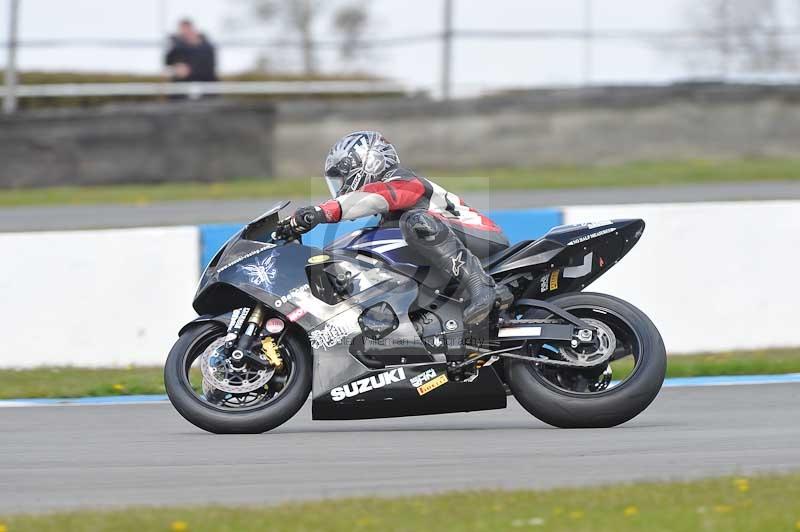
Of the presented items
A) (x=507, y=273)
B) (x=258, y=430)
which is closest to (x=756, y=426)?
(x=507, y=273)

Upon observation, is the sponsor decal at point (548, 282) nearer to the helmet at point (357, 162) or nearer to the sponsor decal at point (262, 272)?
the helmet at point (357, 162)

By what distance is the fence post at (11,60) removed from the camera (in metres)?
16.8

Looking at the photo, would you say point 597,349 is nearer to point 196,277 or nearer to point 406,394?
point 406,394

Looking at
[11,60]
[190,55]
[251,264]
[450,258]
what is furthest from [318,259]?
[11,60]

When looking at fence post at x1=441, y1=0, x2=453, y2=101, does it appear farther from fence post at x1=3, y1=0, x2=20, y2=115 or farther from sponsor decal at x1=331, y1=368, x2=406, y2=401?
sponsor decal at x1=331, y1=368, x2=406, y2=401

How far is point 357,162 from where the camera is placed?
271 inches

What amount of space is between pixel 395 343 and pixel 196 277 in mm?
3294

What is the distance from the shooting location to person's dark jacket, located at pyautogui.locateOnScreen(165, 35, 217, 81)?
17.2 m

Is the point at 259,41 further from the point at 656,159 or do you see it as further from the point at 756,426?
the point at 756,426

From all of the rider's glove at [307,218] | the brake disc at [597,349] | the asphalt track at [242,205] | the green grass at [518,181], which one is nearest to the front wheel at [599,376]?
the brake disc at [597,349]

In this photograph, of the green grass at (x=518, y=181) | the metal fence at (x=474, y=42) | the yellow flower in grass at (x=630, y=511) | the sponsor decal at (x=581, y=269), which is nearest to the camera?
the yellow flower in grass at (x=630, y=511)

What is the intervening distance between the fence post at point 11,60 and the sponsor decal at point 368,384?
36.1 ft

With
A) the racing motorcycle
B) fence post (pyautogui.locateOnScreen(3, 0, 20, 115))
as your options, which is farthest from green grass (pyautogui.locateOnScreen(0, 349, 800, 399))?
fence post (pyautogui.locateOnScreen(3, 0, 20, 115))

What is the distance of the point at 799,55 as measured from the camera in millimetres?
16922
